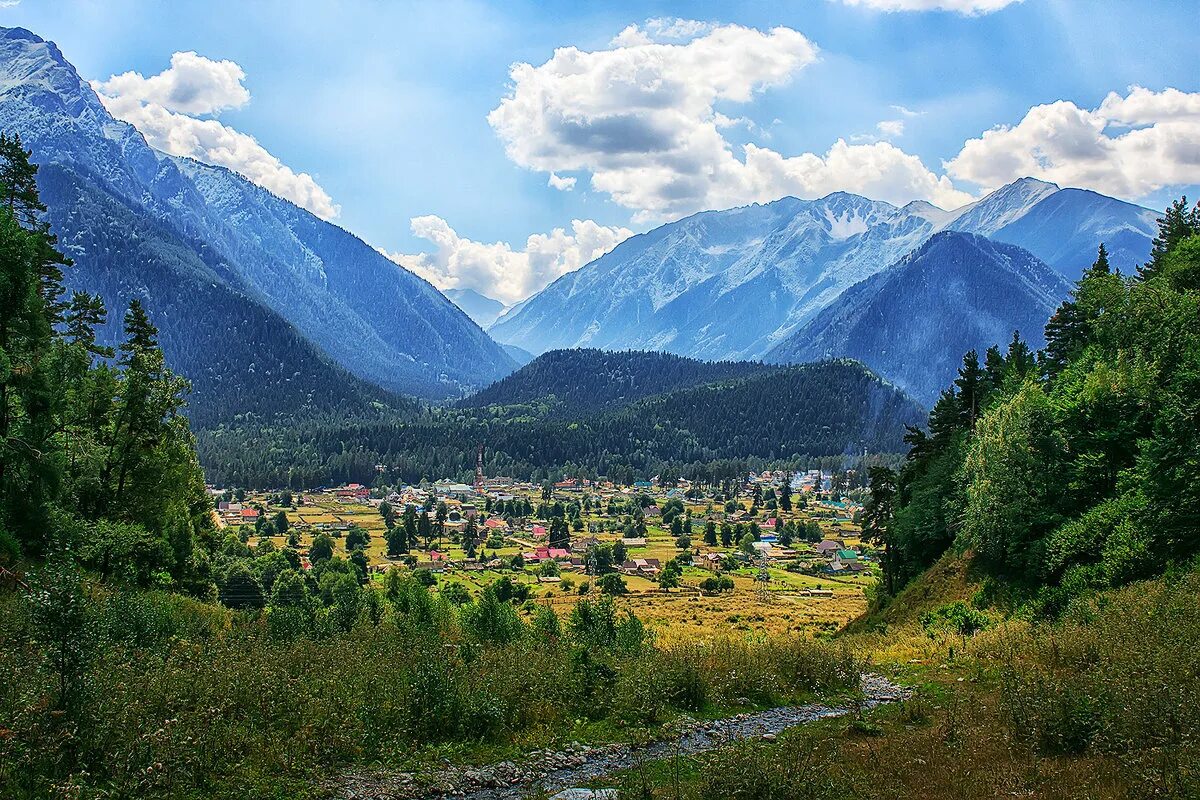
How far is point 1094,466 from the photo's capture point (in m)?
28.8

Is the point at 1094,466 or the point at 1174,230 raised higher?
the point at 1174,230

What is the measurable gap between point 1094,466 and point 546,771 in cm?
2624

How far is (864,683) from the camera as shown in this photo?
830 inches

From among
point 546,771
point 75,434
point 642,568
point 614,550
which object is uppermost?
point 75,434

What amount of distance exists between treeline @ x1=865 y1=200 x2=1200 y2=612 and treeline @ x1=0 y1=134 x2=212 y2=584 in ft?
109

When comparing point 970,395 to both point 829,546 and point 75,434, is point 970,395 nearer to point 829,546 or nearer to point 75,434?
point 75,434

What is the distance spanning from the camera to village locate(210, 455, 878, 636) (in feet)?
262

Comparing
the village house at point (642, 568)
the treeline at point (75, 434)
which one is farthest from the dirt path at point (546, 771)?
the village house at point (642, 568)

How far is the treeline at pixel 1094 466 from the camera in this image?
22.0 metres

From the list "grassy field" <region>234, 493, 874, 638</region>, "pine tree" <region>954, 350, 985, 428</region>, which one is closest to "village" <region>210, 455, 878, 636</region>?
"grassy field" <region>234, 493, 874, 638</region>

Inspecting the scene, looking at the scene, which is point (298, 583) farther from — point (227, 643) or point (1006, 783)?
point (1006, 783)

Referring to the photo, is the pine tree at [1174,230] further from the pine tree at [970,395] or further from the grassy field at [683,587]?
the grassy field at [683,587]

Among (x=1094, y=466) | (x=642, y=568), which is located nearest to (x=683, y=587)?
(x=642, y=568)

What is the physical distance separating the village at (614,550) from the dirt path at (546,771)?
1345 inches
